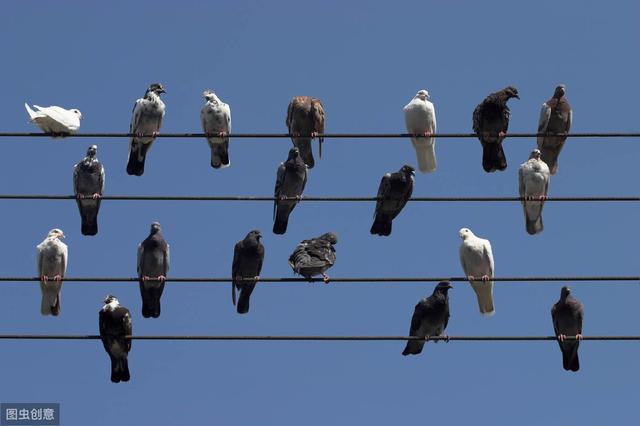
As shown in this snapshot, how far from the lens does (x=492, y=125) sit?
1966cm

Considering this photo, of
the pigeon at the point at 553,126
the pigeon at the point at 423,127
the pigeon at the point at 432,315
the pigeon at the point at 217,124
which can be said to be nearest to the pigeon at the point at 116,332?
the pigeon at the point at 432,315

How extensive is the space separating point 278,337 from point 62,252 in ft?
19.0

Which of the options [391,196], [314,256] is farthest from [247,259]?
[391,196]

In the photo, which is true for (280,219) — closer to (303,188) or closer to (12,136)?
(303,188)

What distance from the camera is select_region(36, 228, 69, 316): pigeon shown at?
757 inches

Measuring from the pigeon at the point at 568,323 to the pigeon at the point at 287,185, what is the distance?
343 cm

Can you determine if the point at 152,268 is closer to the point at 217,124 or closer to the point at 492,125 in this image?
the point at 217,124

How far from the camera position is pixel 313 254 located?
18.7 m

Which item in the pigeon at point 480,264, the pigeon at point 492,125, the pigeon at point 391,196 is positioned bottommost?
the pigeon at point 480,264

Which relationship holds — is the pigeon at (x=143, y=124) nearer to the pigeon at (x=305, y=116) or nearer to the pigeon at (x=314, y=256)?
the pigeon at (x=305, y=116)

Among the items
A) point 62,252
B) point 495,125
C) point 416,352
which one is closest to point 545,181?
point 495,125

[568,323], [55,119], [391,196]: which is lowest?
[568,323]

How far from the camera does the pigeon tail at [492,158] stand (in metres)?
19.5

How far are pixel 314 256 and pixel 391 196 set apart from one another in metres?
1.61
